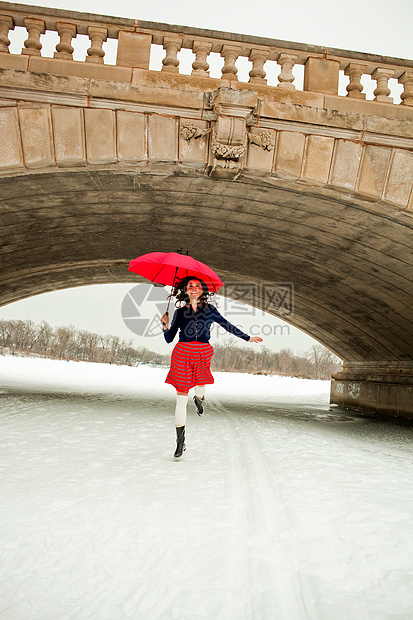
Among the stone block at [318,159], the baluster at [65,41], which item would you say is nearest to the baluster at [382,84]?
the stone block at [318,159]

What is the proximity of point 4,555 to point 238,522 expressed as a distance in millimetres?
1410

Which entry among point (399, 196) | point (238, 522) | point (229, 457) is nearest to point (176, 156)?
point (399, 196)

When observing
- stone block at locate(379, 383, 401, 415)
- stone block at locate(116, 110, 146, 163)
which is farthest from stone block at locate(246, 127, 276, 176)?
stone block at locate(379, 383, 401, 415)

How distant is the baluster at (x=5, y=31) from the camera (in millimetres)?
5961

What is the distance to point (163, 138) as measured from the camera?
5.88m

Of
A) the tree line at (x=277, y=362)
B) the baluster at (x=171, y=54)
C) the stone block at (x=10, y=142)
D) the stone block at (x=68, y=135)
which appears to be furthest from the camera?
the tree line at (x=277, y=362)

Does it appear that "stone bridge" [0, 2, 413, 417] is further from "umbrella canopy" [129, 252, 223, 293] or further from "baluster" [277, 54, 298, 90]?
"umbrella canopy" [129, 252, 223, 293]

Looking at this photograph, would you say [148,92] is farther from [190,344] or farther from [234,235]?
[234,235]

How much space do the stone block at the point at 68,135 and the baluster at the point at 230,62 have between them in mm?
2184

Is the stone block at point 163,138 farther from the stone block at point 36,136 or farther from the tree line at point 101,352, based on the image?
the tree line at point 101,352

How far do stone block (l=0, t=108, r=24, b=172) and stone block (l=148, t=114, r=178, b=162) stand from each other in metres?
1.67

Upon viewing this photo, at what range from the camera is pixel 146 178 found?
660 centimetres

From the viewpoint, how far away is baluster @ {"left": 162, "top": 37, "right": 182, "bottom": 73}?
622 cm

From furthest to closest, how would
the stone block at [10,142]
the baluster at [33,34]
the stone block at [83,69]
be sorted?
1. the baluster at [33,34]
2. the stone block at [83,69]
3. the stone block at [10,142]
